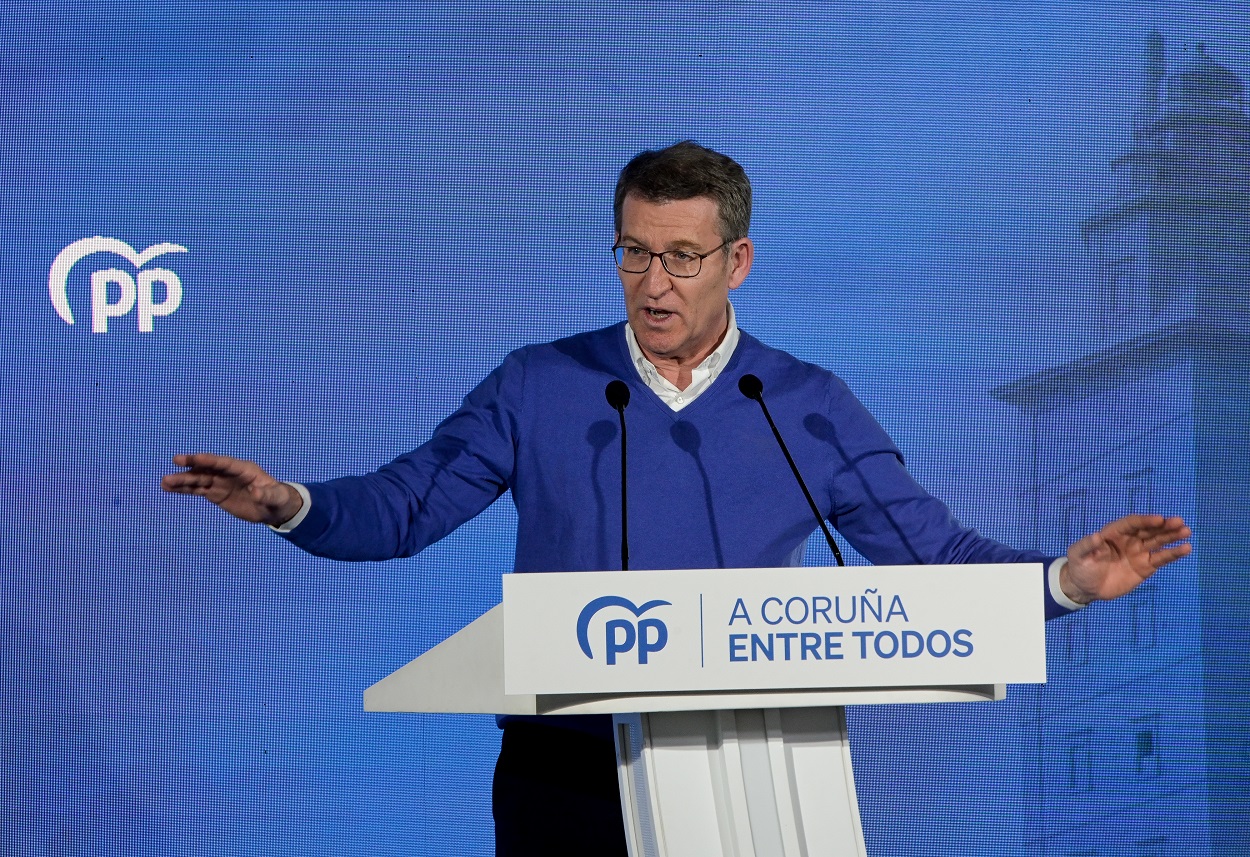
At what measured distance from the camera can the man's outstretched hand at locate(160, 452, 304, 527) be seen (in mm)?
1514

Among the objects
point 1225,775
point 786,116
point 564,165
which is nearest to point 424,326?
point 564,165

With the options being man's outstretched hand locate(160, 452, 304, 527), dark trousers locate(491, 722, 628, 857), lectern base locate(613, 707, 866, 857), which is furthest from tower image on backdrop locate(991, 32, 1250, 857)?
man's outstretched hand locate(160, 452, 304, 527)

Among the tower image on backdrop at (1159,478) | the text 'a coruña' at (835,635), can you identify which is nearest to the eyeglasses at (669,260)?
the text 'a coruña' at (835,635)

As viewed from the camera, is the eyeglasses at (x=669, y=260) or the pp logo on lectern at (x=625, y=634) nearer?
the pp logo on lectern at (x=625, y=634)

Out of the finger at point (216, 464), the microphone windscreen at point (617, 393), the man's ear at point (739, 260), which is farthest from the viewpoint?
the man's ear at point (739, 260)

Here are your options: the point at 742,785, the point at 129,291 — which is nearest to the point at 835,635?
the point at 742,785

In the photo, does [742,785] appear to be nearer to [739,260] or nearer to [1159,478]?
[739,260]

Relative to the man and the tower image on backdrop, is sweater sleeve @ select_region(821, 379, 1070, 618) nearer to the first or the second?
the man

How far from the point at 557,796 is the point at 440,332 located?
156 centimetres

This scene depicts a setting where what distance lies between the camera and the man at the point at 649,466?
1863 millimetres

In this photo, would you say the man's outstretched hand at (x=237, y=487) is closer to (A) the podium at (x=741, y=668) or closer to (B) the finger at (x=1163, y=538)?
(A) the podium at (x=741, y=668)

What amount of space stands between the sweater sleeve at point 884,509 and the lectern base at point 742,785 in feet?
2.31

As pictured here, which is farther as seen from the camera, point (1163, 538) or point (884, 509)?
point (884, 509)

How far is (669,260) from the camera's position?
6.89 ft
